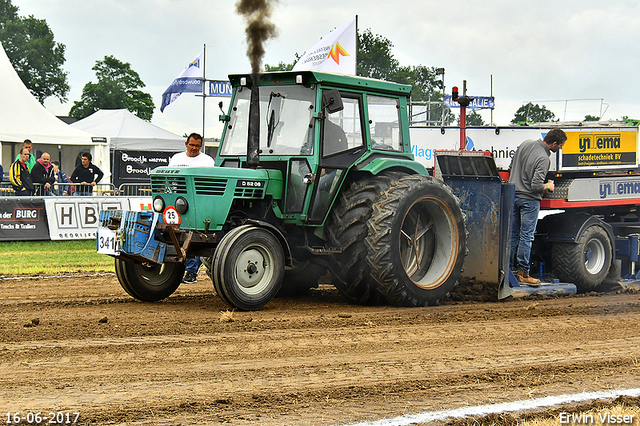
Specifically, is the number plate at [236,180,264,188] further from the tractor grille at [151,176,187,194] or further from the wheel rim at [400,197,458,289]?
the wheel rim at [400,197,458,289]

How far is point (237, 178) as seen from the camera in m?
7.17

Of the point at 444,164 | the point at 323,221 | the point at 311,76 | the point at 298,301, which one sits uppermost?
the point at 311,76

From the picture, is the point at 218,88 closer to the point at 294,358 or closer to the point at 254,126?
the point at 254,126

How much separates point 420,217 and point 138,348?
12.4ft

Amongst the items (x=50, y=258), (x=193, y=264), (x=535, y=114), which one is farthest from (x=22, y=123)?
(x=535, y=114)

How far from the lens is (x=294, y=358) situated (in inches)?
204

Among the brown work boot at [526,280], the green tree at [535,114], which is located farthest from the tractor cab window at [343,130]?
the green tree at [535,114]

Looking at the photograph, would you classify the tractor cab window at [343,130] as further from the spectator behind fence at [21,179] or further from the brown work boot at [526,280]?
the spectator behind fence at [21,179]

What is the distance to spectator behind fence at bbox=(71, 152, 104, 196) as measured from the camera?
51.1 ft

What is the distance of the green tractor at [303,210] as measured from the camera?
7.00 metres

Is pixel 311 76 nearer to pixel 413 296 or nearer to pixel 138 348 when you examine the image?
pixel 413 296

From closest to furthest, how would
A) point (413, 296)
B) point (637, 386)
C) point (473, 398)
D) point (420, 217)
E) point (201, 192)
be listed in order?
point (473, 398) < point (637, 386) < point (201, 192) < point (413, 296) < point (420, 217)

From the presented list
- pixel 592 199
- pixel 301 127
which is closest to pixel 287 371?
pixel 301 127

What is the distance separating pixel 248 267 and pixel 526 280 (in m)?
3.58
